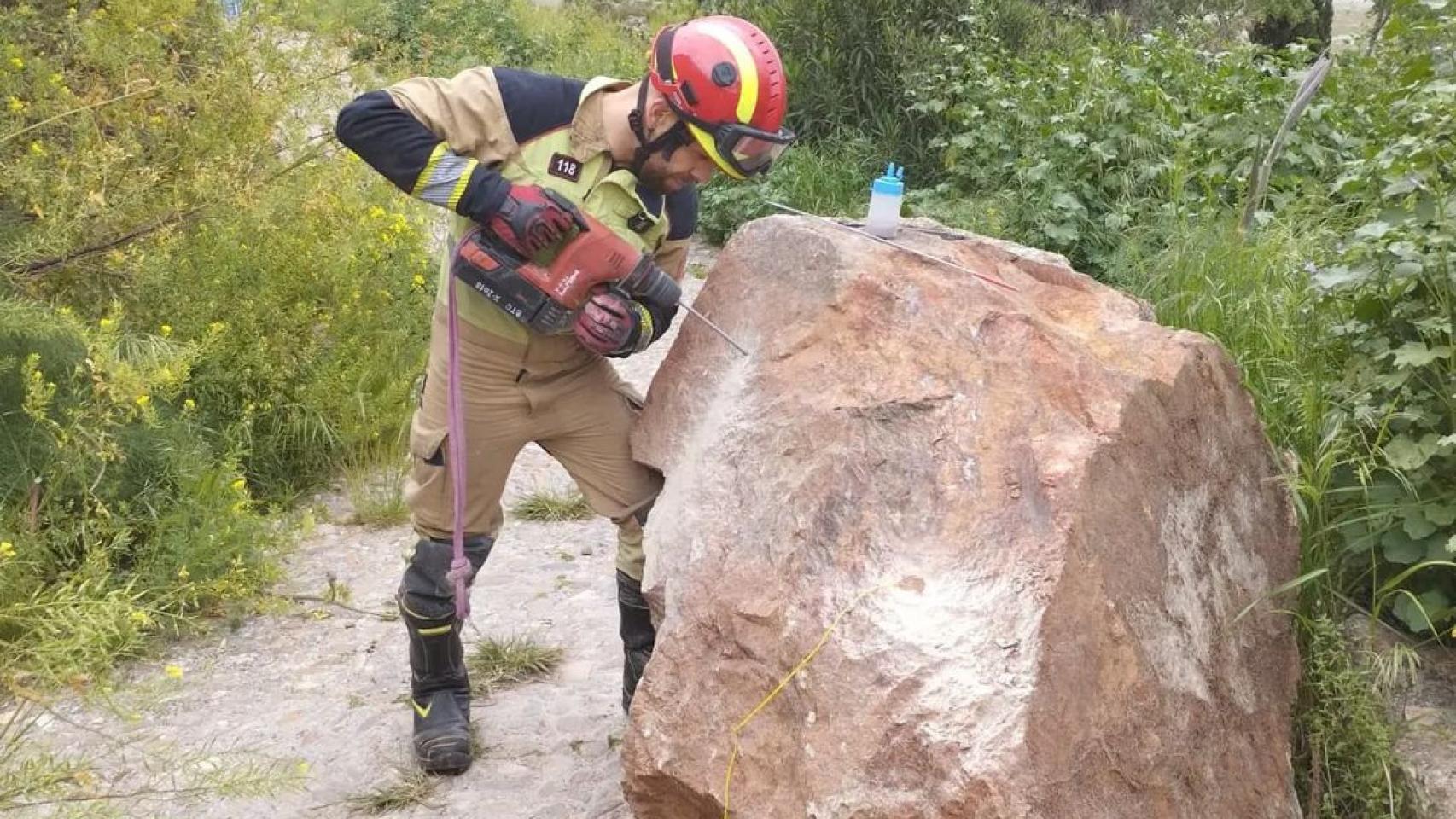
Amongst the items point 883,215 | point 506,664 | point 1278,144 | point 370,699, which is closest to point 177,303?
point 370,699

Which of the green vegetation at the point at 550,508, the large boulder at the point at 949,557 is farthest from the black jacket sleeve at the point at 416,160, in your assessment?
the green vegetation at the point at 550,508

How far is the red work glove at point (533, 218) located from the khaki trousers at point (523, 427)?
12.7 inches

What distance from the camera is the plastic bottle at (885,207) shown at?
3264 mm

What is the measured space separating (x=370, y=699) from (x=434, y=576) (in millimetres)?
806

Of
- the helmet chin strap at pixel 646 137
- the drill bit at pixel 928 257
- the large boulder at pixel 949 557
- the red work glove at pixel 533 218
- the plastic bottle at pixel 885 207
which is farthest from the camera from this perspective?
the plastic bottle at pixel 885 207

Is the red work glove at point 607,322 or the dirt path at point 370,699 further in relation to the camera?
the dirt path at point 370,699

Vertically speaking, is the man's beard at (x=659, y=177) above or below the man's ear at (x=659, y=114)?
below

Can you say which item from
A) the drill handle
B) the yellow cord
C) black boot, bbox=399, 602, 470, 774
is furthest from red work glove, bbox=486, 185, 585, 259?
black boot, bbox=399, 602, 470, 774

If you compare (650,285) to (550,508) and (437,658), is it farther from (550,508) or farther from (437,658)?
(550,508)

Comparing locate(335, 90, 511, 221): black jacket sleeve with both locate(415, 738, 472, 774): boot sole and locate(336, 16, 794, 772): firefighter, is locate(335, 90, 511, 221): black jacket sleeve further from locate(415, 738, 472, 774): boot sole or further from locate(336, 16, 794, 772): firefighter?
locate(415, 738, 472, 774): boot sole

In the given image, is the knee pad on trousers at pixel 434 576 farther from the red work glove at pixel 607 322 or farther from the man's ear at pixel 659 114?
the man's ear at pixel 659 114

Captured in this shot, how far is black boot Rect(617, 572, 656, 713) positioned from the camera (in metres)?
3.58

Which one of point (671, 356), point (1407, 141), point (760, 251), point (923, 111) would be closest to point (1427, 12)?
point (1407, 141)

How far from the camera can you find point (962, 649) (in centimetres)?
245
